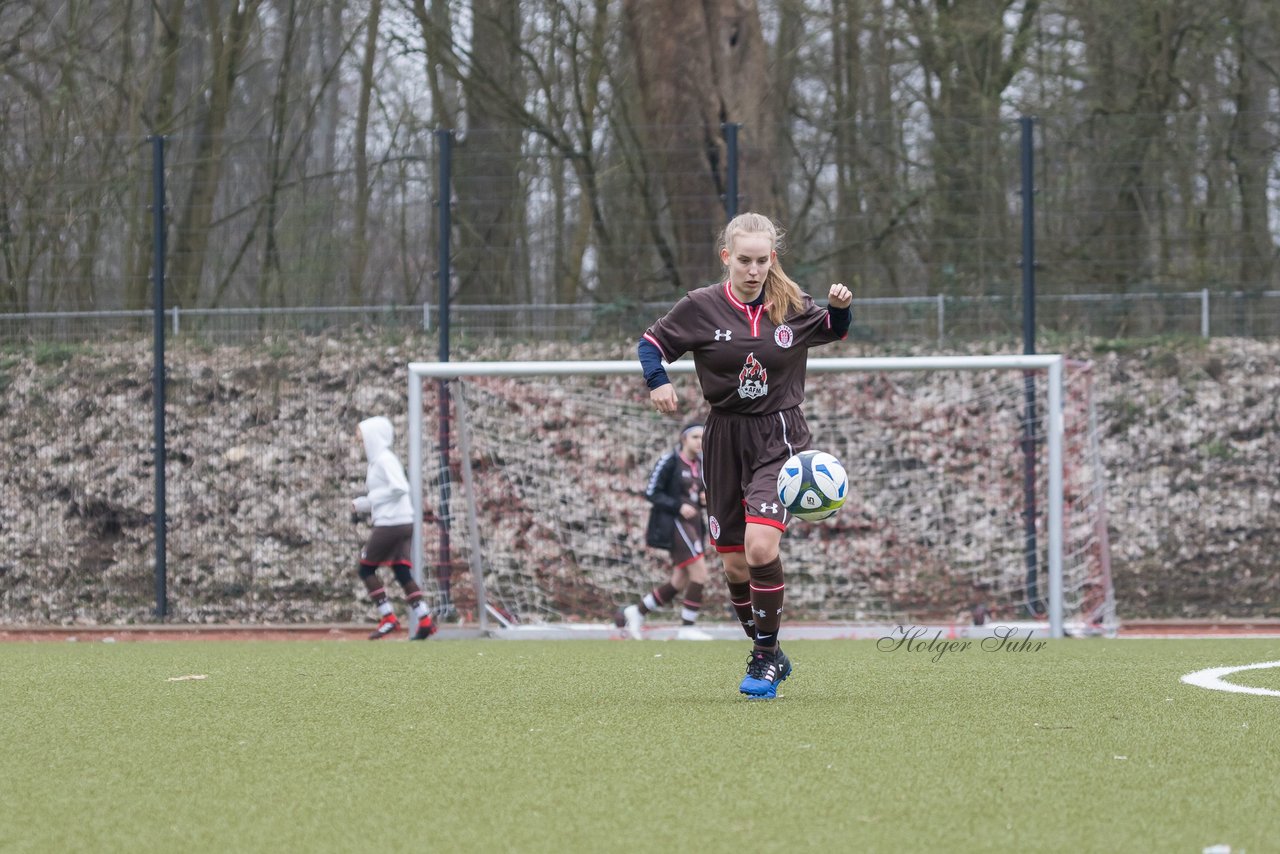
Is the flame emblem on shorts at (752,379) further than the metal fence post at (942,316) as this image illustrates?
No

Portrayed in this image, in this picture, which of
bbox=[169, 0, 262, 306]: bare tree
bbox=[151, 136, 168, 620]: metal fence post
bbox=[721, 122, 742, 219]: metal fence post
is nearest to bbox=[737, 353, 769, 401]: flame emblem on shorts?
bbox=[721, 122, 742, 219]: metal fence post

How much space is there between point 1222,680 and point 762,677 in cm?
212

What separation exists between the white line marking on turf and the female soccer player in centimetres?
177

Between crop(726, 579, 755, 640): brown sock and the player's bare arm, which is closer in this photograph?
the player's bare arm

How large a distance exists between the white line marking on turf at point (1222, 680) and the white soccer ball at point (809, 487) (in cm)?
175

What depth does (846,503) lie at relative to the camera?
12.1 m

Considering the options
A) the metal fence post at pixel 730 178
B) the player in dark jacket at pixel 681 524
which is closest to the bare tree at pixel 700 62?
the metal fence post at pixel 730 178

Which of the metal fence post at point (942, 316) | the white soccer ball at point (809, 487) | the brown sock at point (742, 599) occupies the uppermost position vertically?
the metal fence post at point (942, 316)

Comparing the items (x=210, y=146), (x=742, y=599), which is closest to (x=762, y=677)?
(x=742, y=599)

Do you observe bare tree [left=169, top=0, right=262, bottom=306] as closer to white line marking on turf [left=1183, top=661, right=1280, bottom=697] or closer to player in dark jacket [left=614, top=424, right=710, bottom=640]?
player in dark jacket [left=614, top=424, right=710, bottom=640]

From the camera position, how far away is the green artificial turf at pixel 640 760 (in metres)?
3.39

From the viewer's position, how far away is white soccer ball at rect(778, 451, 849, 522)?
583 cm

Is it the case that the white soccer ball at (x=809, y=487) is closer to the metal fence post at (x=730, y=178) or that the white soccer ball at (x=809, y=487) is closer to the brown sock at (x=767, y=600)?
the brown sock at (x=767, y=600)

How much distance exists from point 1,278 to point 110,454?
6.35 ft
